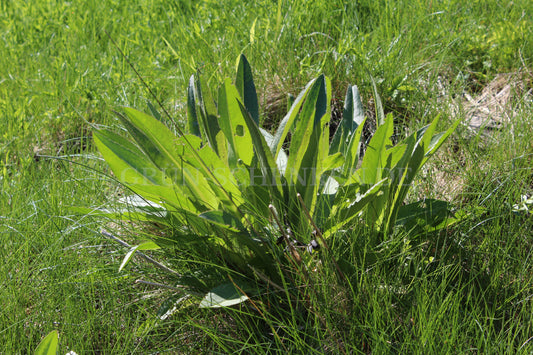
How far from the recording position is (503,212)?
5.32 feet

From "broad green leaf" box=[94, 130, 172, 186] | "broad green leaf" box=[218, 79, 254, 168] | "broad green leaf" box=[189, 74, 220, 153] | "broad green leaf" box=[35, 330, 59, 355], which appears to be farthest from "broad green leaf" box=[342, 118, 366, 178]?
"broad green leaf" box=[35, 330, 59, 355]

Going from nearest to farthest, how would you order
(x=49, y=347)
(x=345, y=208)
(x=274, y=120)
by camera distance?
(x=49, y=347) < (x=345, y=208) < (x=274, y=120)

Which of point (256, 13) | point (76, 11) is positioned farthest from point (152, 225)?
point (76, 11)

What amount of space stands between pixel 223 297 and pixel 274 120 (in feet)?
3.73

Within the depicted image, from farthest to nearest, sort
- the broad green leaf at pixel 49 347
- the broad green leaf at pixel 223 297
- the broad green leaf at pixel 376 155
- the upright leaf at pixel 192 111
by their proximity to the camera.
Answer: the upright leaf at pixel 192 111 → the broad green leaf at pixel 376 155 → the broad green leaf at pixel 223 297 → the broad green leaf at pixel 49 347

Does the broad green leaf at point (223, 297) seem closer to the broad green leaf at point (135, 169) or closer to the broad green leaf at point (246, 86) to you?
the broad green leaf at point (135, 169)

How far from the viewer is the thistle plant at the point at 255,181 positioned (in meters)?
1.41

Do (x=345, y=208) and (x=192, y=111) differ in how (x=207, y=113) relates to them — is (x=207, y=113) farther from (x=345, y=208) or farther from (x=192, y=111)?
(x=345, y=208)

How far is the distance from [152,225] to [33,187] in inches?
24.7

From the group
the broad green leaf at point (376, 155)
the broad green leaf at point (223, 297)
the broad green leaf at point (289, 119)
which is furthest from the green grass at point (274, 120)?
the broad green leaf at point (289, 119)

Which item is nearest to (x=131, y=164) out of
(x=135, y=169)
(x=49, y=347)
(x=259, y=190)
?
(x=135, y=169)

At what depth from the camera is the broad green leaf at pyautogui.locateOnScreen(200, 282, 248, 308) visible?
133cm

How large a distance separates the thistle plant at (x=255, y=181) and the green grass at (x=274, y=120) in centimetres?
10

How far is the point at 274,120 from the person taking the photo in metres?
2.34
